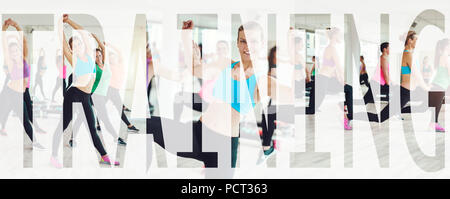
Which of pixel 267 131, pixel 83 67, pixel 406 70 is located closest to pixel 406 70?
pixel 406 70

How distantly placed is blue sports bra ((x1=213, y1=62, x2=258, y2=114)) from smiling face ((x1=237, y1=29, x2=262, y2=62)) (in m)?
0.11

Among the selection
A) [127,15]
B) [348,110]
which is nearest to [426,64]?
[348,110]

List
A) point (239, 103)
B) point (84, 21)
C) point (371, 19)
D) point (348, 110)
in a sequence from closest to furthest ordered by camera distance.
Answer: point (239, 103)
point (348, 110)
point (84, 21)
point (371, 19)

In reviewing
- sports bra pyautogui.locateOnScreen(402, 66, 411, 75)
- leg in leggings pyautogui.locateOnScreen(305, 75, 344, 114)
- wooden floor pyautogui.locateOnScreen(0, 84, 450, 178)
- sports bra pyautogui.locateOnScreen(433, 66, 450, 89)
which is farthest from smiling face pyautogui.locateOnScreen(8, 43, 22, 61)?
sports bra pyautogui.locateOnScreen(433, 66, 450, 89)

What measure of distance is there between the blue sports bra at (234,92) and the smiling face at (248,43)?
0.38 ft

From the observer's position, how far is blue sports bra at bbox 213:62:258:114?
2.27 m

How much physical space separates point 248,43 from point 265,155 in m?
Result: 2.04

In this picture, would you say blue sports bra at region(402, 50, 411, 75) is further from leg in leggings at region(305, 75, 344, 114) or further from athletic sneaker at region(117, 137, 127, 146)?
athletic sneaker at region(117, 137, 127, 146)

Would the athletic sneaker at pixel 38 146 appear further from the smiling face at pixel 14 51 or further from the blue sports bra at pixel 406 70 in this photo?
the blue sports bra at pixel 406 70

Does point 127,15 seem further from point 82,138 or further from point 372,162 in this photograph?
point 372,162

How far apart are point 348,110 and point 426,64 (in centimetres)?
199

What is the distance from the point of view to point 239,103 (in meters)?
2.34

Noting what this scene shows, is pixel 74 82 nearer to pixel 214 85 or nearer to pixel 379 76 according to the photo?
pixel 214 85

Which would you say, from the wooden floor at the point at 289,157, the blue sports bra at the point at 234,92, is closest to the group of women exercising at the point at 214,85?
the blue sports bra at the point at 234,92
